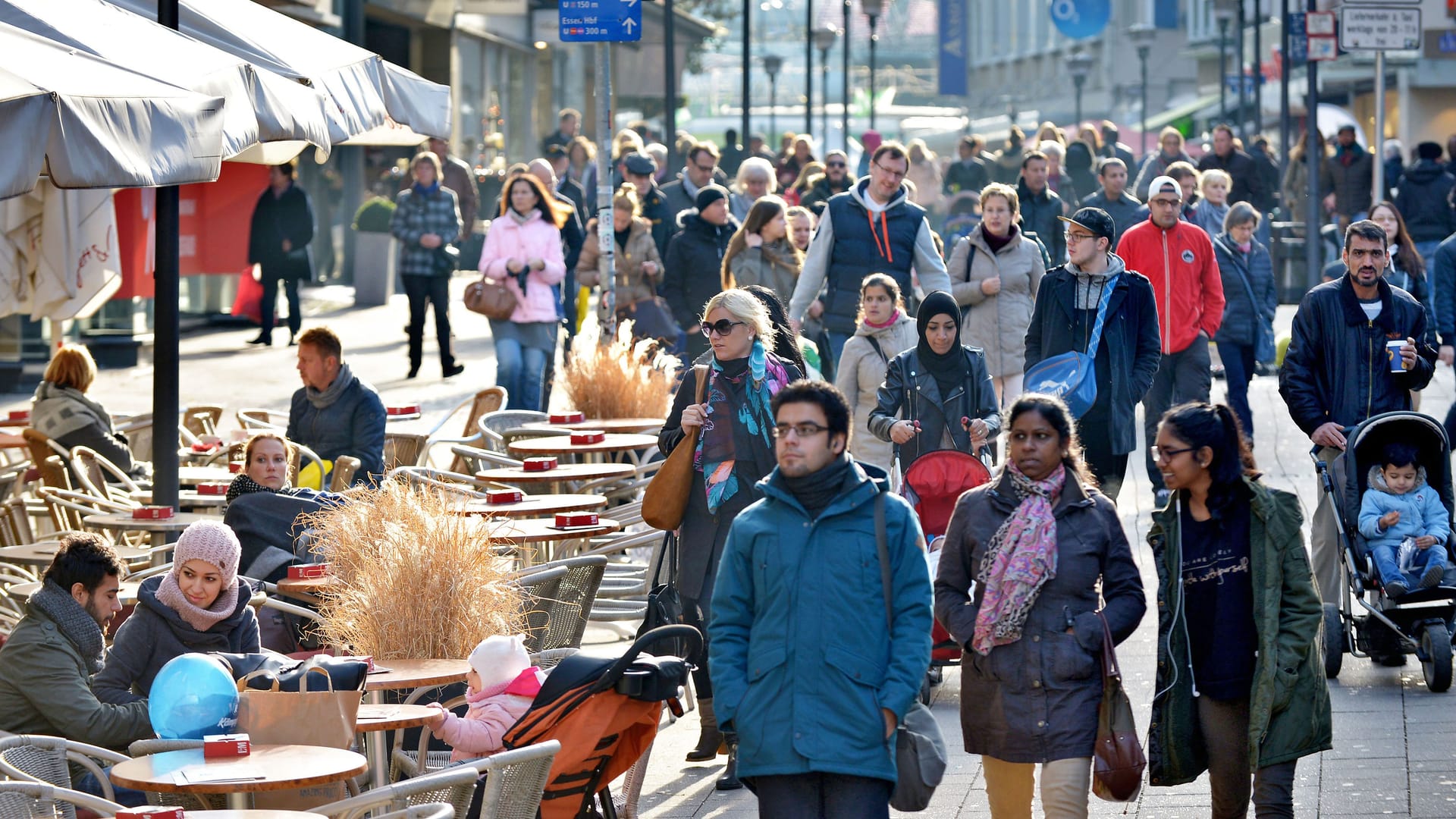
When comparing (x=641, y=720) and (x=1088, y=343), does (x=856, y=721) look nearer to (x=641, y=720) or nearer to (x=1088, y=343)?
(x=641, y=720)

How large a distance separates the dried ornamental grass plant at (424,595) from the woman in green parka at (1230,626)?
7.57ft

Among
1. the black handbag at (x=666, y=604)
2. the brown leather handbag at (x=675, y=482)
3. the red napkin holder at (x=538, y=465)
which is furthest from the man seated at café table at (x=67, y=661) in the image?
the red napkin holder at (x=538, y=465)

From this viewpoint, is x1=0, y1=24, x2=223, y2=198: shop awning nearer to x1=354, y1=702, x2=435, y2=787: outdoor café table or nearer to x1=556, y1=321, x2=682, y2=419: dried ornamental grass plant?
x1=354, y1=702, x2=435, y2=787: outdoor café table

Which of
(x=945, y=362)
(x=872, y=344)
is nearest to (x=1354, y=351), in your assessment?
(x=945, y=362)

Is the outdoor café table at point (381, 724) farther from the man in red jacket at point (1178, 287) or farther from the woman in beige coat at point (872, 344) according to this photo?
the man in red jacket at point (1178, 287)

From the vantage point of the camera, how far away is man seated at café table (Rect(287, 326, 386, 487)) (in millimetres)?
10875

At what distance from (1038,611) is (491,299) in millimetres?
9733

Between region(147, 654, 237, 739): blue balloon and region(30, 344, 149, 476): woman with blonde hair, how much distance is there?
222 inches

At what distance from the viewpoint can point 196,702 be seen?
5.94 m

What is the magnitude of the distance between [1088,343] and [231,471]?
423 centimetres

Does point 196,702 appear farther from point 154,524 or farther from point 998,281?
point 998,281

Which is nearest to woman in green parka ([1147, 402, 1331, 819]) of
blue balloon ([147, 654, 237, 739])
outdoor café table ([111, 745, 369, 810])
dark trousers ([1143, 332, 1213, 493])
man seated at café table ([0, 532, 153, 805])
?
outdoor café table ([111, 745, 369, 810])

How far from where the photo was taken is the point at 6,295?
44.7 feet

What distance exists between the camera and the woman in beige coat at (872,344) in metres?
10.7
